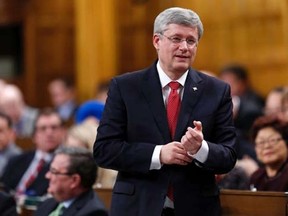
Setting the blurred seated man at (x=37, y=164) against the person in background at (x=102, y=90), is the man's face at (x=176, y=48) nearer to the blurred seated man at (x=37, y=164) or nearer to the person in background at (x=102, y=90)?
the blurred seated man at (x=37, y=164)

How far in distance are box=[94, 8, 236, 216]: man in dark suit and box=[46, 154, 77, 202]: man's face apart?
107 centimetres

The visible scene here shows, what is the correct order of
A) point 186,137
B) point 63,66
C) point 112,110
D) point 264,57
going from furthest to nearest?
point 63,66 → point 264,57 → point 112,110 → point 186,137

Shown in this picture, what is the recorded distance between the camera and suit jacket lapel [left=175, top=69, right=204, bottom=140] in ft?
10.7

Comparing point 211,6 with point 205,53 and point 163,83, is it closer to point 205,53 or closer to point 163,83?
point 205,53

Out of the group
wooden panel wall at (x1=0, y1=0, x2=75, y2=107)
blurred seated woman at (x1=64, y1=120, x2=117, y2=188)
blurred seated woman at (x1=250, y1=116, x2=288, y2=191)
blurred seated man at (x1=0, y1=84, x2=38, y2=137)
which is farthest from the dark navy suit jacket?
wooden panel wall at (x1=0, y1=0, x2=75, y2=107)

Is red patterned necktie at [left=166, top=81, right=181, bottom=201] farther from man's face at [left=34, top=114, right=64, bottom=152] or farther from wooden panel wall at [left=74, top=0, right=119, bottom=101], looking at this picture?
wooden panel wall at [left=74, top=0, right=119, bottom=101]

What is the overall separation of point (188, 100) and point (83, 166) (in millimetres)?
1268

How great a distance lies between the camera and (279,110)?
19.3ft

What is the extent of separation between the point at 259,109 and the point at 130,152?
4149 millimetres

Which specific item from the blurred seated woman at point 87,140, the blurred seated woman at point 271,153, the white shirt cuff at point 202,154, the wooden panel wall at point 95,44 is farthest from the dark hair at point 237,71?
the white shirt cuff at point 202,154

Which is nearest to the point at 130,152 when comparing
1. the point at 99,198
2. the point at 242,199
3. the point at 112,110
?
the point at 112,110

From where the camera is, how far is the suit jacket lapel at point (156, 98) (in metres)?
3.28

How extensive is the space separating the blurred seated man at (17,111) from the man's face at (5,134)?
1.25 metres

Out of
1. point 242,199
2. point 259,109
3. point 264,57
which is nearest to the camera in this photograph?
point 242,199
